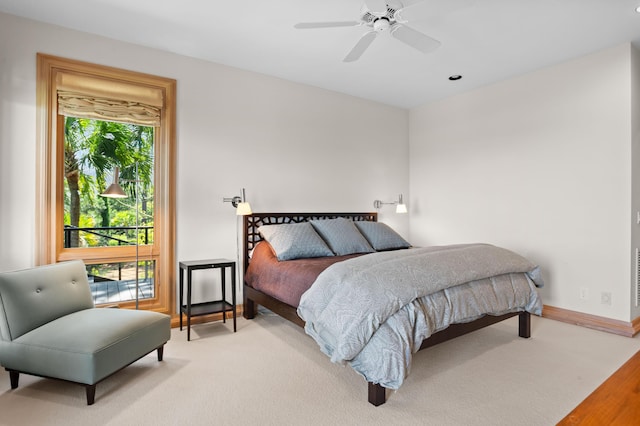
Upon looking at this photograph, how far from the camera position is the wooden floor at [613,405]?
1.94m

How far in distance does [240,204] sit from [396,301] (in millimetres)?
2045

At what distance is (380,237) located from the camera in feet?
13.2

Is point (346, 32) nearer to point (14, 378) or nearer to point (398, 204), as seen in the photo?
point (398, 204)

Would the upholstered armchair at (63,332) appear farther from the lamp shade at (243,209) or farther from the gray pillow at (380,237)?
the gray pillow at (380,237)

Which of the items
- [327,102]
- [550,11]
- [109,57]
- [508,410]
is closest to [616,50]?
[550,11]

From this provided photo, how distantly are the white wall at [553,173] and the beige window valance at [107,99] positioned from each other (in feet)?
12.3

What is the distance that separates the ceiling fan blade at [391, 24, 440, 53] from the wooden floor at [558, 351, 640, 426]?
2554 mm

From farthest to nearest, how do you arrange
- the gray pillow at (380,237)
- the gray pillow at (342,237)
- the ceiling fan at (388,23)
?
the gray pillow at (380,237) → the gray pillow at (342,237) → the ceiling fan at (388,23)

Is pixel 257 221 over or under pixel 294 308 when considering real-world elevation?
over

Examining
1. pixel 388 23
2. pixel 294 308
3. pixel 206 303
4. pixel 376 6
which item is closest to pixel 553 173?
pixel 388 23

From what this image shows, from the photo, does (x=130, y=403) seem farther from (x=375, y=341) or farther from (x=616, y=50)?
(x=616, y=50)

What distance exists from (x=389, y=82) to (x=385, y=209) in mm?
1773

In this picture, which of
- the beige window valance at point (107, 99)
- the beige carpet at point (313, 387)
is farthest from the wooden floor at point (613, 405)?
the beige window valance at point (107, 99)

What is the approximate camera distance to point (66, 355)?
6.73ft
